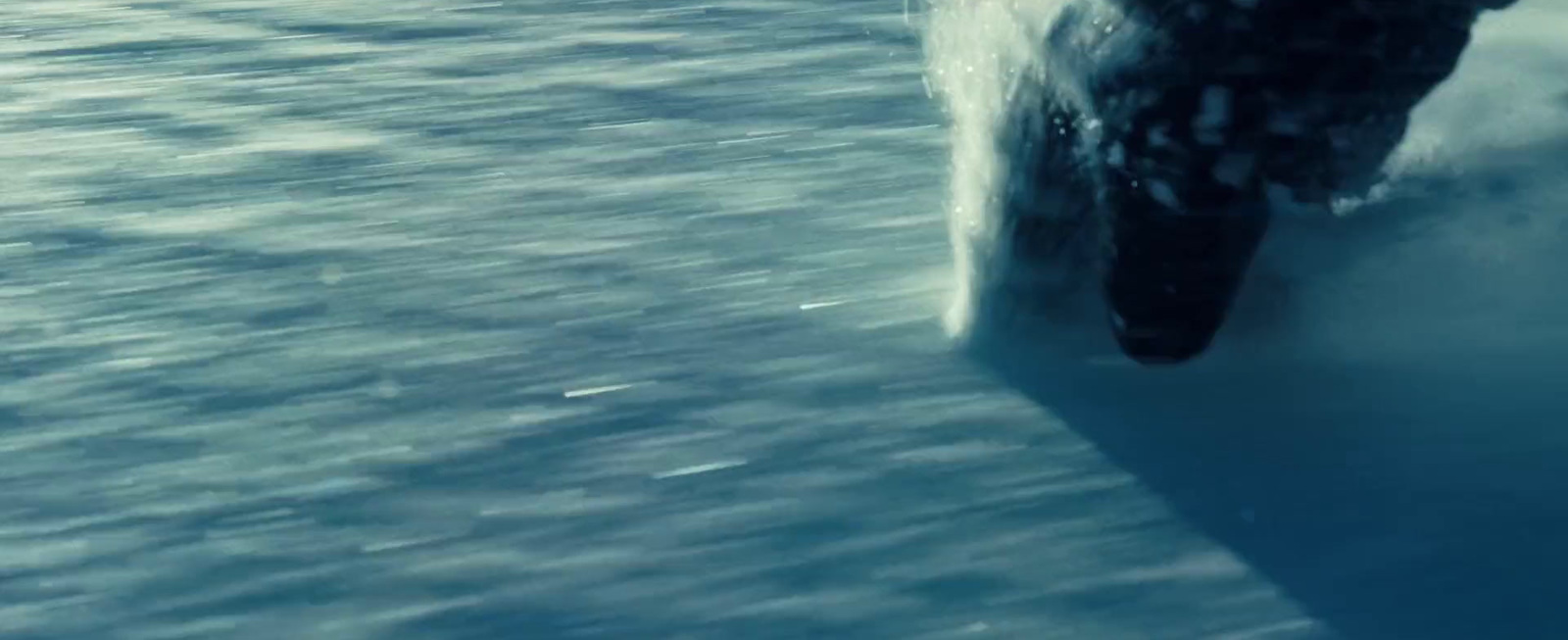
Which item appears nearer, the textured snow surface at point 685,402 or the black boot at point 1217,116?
the textured snow surface at point 685,402

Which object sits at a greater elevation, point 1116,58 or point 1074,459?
point 1116,58

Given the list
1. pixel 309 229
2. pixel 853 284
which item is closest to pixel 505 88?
pixel 309 229

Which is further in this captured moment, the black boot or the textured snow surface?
the black boot

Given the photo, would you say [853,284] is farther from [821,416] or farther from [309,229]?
[309,229]

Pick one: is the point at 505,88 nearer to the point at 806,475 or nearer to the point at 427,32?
the point at 427,32

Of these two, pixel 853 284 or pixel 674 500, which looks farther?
pixel 853 284

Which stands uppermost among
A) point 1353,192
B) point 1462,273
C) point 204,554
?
point 204,554

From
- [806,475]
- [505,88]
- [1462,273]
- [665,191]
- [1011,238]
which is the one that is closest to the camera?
[806,475]

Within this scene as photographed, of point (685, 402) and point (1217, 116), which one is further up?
point (1217, 116)

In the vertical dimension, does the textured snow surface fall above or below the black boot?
below

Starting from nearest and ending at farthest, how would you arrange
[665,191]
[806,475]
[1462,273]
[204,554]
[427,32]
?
[204,554], [806,475], [1462,273], [665,191], [427,32]

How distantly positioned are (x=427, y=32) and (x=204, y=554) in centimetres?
166

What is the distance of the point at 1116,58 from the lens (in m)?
1.49

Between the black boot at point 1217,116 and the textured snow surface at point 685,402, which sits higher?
the black boot at point 1217,116
